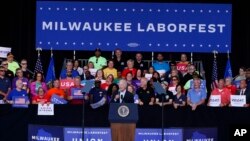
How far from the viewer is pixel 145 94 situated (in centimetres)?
1853

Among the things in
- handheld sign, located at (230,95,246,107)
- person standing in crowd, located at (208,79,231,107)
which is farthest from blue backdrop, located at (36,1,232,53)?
handheld sign, located at (230,95,246,107)

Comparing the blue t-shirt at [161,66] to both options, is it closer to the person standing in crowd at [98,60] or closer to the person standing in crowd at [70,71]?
the person standing in crowd at [98,60]

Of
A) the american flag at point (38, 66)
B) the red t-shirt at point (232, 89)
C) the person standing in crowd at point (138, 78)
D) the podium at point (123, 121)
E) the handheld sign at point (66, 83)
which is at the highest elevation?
the american flag at point (38, 66)

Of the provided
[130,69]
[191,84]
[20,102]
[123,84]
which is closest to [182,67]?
[130,69]

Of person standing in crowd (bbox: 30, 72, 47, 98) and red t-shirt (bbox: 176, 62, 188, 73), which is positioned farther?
red t-shirt (bbox: 176, 62, 188, 73)

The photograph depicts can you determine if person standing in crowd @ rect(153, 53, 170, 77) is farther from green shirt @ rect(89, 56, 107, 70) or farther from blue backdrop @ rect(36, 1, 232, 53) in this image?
blue backdrop @ rect(36, 1, 232, 53)

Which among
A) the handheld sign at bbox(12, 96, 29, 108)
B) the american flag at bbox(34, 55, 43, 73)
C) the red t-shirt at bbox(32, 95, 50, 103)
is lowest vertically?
the handheld sign at bbox(12, 96, 29, 108)

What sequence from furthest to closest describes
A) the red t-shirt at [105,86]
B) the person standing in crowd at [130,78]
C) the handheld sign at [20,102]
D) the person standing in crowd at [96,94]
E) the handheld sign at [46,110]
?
the person standing in crowd at [130,78] → the red t-shirt at [105,86] → the person standing in crowd at [96,94] → the handheld sign at [20,102] → the handheld sign at [46,110]

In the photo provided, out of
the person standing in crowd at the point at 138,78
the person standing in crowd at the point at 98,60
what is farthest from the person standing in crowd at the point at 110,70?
the person standing in crowd at the point at 98,60

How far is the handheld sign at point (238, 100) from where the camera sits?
17.9 m

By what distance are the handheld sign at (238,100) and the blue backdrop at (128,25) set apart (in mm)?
5658

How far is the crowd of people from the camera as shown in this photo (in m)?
18.2

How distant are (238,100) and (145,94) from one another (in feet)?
7.12

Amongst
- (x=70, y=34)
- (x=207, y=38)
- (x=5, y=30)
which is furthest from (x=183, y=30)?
(x=5, y=30)
